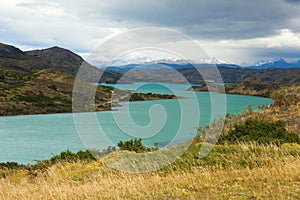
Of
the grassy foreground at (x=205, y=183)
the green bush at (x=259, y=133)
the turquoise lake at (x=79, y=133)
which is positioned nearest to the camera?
the grassy foreground at (x=205, y=183)

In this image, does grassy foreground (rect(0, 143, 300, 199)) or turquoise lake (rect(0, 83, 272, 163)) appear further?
turquoise lake (rect(0, 83, 272, 163))

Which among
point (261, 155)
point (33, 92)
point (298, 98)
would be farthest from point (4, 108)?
point (261, 155)

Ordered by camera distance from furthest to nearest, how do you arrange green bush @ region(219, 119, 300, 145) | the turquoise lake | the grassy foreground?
1. the turquoise lake
2. green bush @ region(219, 119, 300, 145)
3. the grassy foreground

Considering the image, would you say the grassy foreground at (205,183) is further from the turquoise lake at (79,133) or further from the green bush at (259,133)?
the turquoise lake at (79,133)

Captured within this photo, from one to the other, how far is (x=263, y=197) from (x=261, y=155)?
3.98 metres

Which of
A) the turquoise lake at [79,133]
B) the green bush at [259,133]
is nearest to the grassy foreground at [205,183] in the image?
the green bush at [259,133]

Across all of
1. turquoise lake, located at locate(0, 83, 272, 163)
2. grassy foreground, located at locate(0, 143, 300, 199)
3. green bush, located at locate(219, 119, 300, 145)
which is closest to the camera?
grassy foreground, located at locate(0, 143, 300, 199)

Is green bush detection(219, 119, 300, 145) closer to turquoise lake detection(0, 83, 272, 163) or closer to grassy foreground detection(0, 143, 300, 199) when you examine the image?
grassy foreground detection(0, 143, 300, 199)

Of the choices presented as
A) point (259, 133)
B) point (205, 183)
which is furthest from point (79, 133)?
point (205, 183)

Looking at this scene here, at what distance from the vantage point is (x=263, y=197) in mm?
5555

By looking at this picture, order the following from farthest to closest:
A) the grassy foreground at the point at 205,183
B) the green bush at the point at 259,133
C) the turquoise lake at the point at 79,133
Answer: the turquoise lake at the point at 79,133, the green bush at the point at 259,133, the grassy foreground at the point at 205,183

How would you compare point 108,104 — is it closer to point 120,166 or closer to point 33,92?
point 33,92

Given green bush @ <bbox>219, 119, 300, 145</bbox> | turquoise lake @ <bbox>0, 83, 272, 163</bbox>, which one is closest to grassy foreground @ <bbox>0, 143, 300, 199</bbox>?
green bush @ <bbox>219, 119, 300, 145</bbox>

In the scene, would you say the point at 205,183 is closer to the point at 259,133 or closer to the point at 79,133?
the point at 259,133
